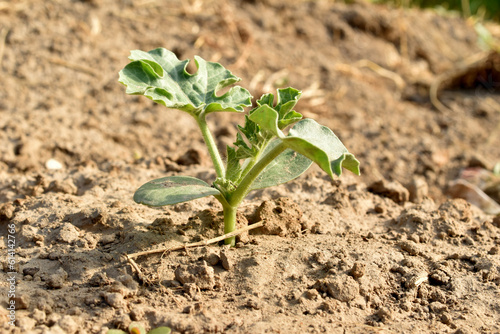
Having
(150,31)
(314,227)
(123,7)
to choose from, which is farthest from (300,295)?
(123,7)

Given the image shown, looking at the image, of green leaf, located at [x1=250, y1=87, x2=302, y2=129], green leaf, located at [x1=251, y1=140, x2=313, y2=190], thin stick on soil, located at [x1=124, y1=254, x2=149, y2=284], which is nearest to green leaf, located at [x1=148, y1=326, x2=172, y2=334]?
thin stick on soil, located at [x1=124, y1=254, x2=149, y2=284]

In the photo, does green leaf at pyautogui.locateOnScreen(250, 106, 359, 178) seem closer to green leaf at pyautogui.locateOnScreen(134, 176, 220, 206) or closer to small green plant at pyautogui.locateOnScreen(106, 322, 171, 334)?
green leaf at pyautogui.locateOnScreen(134, 176, 220, 206)

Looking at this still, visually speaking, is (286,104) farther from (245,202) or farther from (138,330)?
(138,330)

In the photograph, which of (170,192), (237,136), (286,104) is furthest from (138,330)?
(286,104)

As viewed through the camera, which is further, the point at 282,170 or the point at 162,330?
the point at 282,170

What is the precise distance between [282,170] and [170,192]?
46 cm

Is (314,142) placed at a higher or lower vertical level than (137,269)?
higher

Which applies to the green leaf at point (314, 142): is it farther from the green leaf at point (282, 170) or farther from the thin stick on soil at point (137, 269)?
the thin stick on soil at point (137, 269)

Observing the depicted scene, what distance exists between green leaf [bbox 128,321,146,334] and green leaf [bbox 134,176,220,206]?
1.27ft

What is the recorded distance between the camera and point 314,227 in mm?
2299

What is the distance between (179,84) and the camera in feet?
7.18

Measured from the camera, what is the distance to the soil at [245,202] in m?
1.82

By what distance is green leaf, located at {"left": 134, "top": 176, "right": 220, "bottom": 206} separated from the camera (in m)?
1.78

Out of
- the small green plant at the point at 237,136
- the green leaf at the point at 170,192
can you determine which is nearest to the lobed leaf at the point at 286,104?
the small green plant at the point at 237,136
